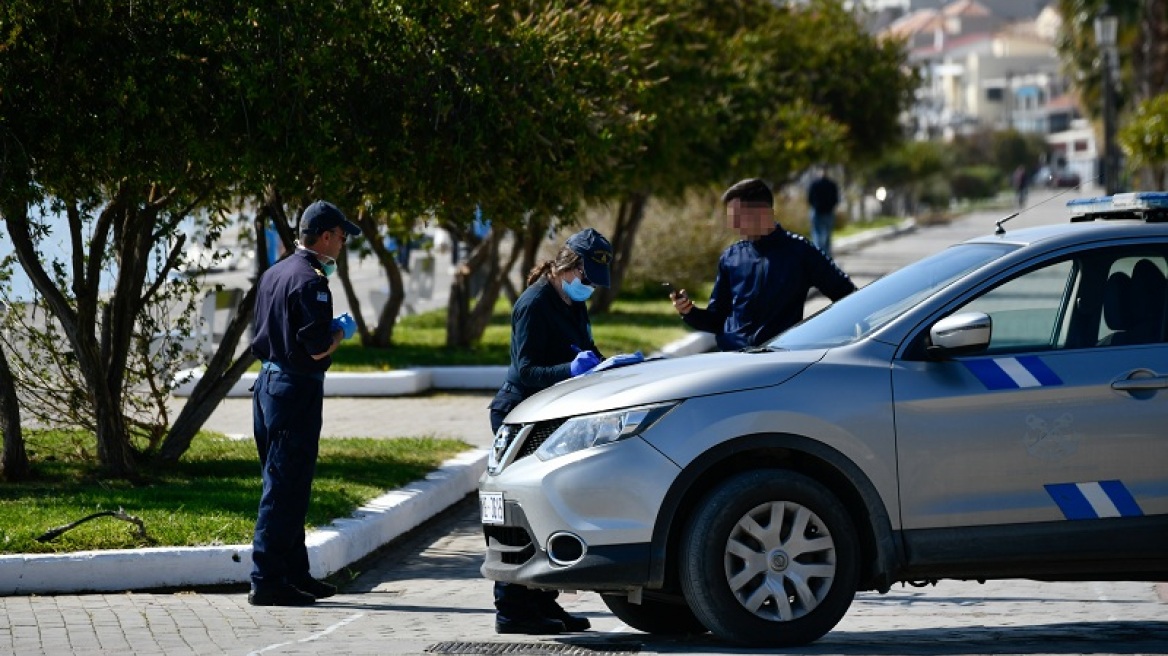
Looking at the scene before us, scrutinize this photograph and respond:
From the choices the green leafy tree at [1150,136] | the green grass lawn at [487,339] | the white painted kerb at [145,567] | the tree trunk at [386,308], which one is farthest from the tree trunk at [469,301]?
the white painted kerb at [145,567]

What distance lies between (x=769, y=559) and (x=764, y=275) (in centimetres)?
263

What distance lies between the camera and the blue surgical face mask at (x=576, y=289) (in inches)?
318

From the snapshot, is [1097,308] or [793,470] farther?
[1097,308]

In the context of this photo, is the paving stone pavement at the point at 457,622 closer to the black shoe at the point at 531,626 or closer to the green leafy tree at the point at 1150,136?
the black shoe at the point at 531,626

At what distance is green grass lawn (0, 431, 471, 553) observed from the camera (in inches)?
377

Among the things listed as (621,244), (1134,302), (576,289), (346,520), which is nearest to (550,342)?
(576,289)

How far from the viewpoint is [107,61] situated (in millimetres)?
10641

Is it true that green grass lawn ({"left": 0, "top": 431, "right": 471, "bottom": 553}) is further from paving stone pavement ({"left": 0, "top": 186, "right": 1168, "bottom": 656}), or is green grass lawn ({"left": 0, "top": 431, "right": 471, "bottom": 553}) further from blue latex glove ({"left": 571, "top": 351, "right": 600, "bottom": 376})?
blue latex glove ({"left": 571, "top": 351, "right": 600, "bottom": 376})

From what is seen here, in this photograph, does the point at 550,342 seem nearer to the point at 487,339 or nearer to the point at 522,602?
the point at 522,602

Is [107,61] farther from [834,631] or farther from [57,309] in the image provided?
[834,631]

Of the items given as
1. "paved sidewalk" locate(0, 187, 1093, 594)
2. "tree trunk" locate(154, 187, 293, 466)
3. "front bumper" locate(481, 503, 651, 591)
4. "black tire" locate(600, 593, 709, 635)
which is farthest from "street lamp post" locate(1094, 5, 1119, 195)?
"front bumper" locate(481, 503, 651, 591)

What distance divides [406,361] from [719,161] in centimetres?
711

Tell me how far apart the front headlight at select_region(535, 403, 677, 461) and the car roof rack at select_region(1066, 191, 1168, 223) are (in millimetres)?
1984

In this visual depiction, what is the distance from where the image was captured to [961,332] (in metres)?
7.08
